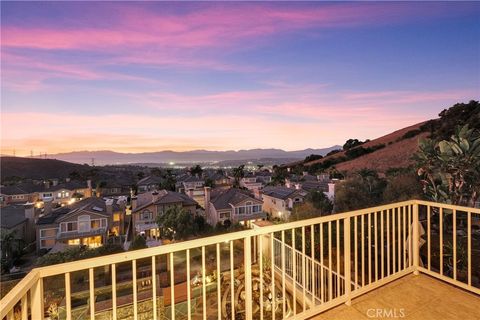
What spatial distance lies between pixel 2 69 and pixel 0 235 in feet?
38.6

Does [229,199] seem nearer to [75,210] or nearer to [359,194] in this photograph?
[359,194]

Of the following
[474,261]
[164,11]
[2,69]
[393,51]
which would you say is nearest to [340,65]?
[393,51]

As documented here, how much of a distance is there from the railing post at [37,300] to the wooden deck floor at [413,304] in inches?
84.2

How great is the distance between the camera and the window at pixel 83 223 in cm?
1825

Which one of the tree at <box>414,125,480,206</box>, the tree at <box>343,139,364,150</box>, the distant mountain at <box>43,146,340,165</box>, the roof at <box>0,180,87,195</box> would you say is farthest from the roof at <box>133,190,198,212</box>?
the distant mountain at <box>43,146,340,165</box>

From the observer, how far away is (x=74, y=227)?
1819 centimetres

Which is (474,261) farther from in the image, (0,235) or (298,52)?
(0,235)

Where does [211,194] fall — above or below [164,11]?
below

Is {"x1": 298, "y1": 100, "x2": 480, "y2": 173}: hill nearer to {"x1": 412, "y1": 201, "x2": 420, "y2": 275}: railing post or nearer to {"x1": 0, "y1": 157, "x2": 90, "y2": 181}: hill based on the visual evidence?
{"x1": 412, "y1": 201, "x2": 420, "y2": 275}: railing post

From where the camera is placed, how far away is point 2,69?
36.4 feet

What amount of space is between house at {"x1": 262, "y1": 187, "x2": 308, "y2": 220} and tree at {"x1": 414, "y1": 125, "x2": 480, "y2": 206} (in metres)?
14.7

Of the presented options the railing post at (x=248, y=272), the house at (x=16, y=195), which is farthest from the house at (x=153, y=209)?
the house at (x=16, y=195)

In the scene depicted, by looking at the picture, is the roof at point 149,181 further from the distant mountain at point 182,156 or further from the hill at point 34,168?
the distant mountain at point 182,156

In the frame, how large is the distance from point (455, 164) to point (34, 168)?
8515cm
